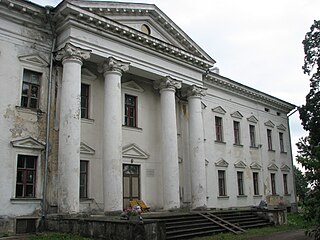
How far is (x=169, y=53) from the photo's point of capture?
19391 mm

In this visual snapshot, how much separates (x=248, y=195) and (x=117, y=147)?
12.9 m

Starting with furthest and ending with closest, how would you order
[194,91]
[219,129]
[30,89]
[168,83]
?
1. [219,129]
2. [194,91]
3. [168,83]
4. [30,89]

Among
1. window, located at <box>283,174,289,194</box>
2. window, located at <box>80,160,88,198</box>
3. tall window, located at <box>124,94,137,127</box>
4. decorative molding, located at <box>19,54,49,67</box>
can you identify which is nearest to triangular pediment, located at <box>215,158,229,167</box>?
tall window, located at <box>124,94,137,127</box>

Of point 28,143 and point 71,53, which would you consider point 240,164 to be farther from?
point 28,143

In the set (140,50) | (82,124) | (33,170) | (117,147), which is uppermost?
(140,50)

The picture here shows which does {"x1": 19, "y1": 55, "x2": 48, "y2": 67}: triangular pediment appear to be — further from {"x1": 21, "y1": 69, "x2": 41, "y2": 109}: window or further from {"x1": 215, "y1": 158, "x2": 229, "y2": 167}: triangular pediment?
{"x1": 215, "y1": 158, "x2": 229, "y2": 167}: triangular pediment

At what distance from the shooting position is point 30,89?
1505 cm

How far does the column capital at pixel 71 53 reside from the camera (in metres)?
15.0

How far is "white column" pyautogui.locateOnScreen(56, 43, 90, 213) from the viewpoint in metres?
13.8

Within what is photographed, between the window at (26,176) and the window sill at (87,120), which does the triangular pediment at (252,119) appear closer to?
the window sill at (87,120)

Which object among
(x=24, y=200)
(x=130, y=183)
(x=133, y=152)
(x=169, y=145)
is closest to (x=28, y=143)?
(x=24, y=200)

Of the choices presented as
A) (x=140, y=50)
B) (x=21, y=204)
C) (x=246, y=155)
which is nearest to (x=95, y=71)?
(x=140, y=50)

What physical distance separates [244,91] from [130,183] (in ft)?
41.6

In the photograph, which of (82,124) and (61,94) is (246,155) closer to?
(82,124)
